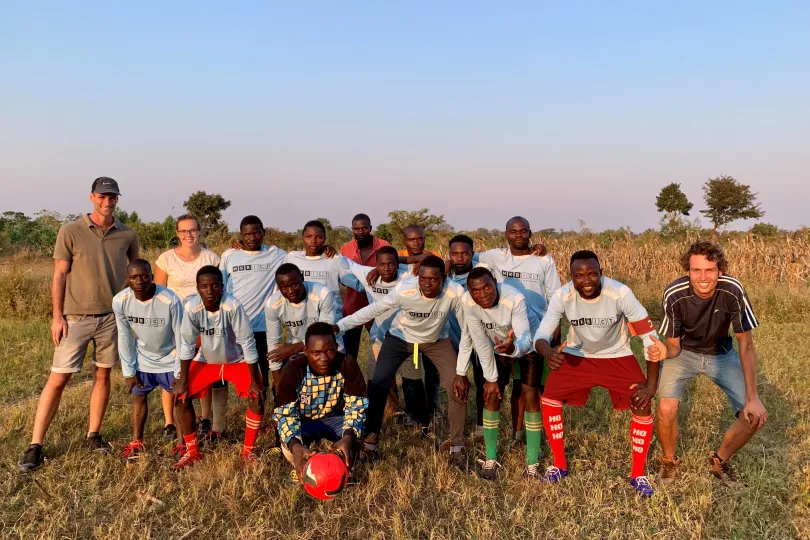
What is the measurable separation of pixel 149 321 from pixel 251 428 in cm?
142

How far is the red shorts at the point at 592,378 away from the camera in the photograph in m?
4.64

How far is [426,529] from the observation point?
12.7 feet

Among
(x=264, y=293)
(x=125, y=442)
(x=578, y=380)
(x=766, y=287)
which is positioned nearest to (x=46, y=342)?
(x=125, y=442)

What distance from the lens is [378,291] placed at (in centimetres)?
588

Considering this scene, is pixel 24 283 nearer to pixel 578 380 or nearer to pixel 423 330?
pixel 423 330

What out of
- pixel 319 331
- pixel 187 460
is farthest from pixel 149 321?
pixel 319 331

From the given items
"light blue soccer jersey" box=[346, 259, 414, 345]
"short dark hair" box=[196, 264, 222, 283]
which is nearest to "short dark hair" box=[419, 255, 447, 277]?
"light blue soccer jersey" box=[346, 259, 414, 345]

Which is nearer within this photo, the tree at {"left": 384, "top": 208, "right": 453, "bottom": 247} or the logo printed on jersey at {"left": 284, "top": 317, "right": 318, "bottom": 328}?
the logo printed on jersey at {"left": 284, "top": 317, "right": 318, "bottom": 328}

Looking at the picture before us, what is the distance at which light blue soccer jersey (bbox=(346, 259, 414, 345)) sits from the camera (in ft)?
19.1

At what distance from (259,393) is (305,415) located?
55 cm

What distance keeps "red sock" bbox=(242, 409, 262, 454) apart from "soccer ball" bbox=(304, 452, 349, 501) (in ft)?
3.94

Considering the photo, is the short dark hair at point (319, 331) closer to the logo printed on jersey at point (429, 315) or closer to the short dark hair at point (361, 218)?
the logo printed on jersey at point (429, 315)

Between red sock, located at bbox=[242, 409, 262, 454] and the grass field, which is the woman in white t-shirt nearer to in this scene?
the grass field

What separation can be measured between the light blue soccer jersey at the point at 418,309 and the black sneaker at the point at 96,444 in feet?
8.49
